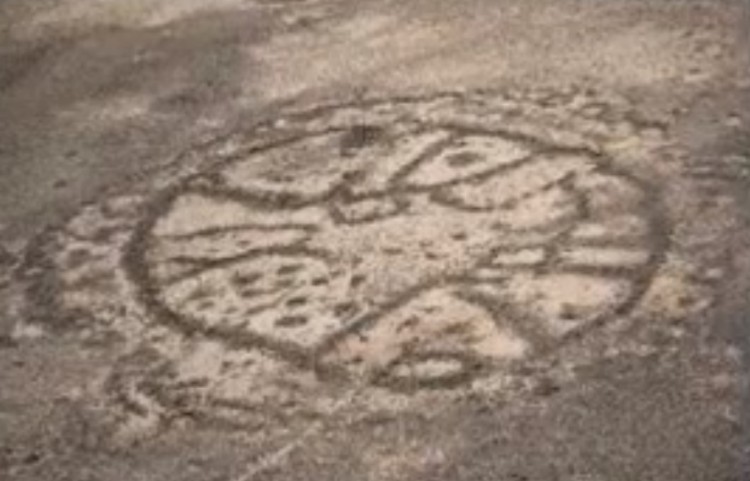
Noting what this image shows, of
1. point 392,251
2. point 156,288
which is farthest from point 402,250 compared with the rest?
point 156,288

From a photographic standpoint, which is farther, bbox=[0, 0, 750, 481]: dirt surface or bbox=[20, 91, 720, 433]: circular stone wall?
bbox=[20, 91, 720, 433]: circular stone wall

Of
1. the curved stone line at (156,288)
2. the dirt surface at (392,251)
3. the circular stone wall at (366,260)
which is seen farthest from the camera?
the curved stone line at (156,288)

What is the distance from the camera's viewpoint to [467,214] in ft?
10.2

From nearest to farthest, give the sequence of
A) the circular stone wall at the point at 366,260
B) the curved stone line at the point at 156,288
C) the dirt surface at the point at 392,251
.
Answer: the dirt surface at the point at 392,251 < the circular stone wall at the point at 366,260 < the curved stone line at the point at 156,288

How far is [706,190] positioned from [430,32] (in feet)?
4.69

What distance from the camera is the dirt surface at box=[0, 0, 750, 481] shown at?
Answer: 8.02 feet

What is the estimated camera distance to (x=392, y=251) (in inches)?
119

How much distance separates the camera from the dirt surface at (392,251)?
8.02 feet

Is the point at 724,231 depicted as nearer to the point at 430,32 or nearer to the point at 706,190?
the point at 706,190

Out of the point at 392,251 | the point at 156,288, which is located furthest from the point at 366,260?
the point at 156,288

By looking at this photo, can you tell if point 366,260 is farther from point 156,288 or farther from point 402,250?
point 156,288

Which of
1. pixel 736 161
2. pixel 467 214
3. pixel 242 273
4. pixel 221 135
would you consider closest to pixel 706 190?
pixel 736 161

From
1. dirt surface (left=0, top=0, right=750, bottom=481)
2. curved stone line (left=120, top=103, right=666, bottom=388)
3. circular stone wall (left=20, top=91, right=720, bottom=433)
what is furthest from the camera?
curved stone line (left=120, top=103, right=666, bottom=388)

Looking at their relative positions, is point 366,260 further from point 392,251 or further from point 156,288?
point 156,288
